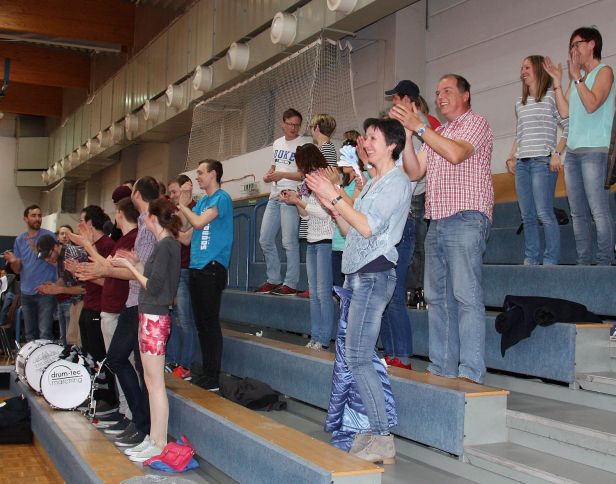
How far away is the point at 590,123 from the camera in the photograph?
13.5 ft

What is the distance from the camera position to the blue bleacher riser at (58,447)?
382 centimetres

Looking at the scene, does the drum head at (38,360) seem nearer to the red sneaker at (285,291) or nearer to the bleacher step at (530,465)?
the red sneaker at (285,291)

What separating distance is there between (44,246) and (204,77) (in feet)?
11.6

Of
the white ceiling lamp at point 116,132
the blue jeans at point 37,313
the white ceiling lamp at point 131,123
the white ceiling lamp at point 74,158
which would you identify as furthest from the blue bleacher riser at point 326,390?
the white ceiling lamp at point 74,158

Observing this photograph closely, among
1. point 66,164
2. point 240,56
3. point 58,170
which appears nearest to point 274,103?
point 240,56

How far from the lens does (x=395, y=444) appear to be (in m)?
3.36

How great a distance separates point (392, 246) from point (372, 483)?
91 cm

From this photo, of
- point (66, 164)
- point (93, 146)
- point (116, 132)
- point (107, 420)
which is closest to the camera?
Answer: point (107, 420)

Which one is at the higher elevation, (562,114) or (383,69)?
(383,69)

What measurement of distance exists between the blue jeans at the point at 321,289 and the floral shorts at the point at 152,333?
113 cm

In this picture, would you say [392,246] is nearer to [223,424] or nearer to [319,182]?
[319,182]

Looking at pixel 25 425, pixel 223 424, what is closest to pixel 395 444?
pixel 223 424

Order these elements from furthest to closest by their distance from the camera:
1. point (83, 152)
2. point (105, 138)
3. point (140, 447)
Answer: point (83, 152)
point (105, 138)
point (140, 447)

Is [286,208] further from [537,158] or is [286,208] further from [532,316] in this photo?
[532,316]
